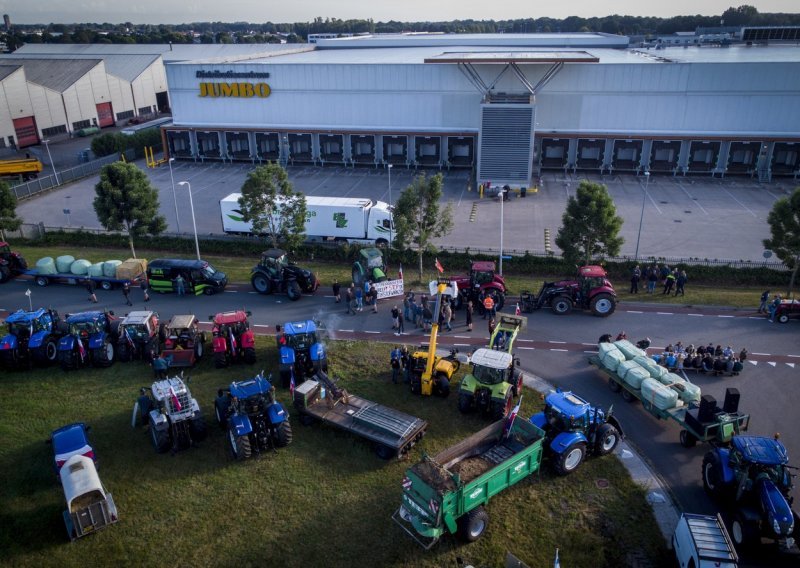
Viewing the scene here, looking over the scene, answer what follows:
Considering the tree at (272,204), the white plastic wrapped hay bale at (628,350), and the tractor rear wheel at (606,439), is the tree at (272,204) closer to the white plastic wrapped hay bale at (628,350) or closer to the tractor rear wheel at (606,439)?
the white plastic wrapped hay bale at (628,350)

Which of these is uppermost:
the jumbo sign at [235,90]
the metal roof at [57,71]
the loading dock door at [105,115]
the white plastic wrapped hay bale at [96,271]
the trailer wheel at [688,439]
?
the metal roof at [57,71]

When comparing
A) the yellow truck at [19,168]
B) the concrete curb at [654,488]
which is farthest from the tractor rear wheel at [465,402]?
the yellow truck at [19,168]

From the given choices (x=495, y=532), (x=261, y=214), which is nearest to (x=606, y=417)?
(x=495, y=532)

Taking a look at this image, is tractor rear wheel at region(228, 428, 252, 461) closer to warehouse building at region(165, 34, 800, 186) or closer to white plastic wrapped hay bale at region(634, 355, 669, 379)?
white plastic wrapped hay bale at region(634, 355, 669, 379)

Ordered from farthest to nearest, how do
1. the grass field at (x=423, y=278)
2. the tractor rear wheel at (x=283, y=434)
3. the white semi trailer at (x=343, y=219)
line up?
the white semi trailer at (x=343, y=219) → the grass field at (x=423, y=278) → the tractor rear wheel at (x=283, y=434)

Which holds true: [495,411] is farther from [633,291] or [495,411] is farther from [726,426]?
[633,291]

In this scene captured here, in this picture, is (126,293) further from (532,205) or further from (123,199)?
(532,205)

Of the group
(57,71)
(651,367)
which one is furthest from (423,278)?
(57,71)
